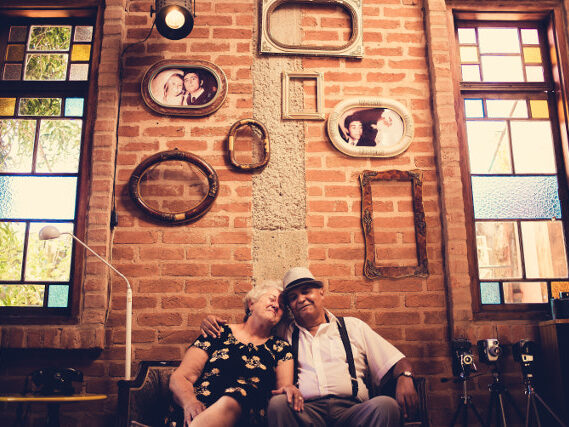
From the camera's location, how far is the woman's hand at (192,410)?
2381mm

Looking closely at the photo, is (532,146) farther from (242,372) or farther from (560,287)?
(242,372)

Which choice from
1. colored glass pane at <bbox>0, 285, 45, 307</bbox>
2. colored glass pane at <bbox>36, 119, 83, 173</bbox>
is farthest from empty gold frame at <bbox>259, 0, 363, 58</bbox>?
colored glass pane at <bbox>0, 285, 45, 307</bbox>

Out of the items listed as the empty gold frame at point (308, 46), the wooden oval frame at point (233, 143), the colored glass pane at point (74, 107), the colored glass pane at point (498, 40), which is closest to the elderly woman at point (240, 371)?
the wooden oval frame at point (233, 143)

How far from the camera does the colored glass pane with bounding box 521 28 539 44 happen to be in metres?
3.78

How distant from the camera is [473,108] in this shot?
361cm

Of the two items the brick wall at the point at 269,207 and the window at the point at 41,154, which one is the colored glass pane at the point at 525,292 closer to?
the brick wall at the point at 269,207

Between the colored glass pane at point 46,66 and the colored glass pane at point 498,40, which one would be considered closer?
the colored glass pane at point 46,66

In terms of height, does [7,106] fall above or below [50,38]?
below

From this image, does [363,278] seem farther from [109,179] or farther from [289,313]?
[109,179]

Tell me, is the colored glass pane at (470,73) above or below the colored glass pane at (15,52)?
below

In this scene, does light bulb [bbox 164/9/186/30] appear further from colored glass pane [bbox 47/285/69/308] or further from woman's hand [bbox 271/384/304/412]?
woman's hand [bbox 271/384/304/412]

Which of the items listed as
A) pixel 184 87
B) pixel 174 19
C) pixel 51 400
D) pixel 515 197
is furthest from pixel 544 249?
pixel 51 400

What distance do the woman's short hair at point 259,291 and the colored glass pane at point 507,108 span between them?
6.70ft

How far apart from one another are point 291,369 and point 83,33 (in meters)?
2.86
